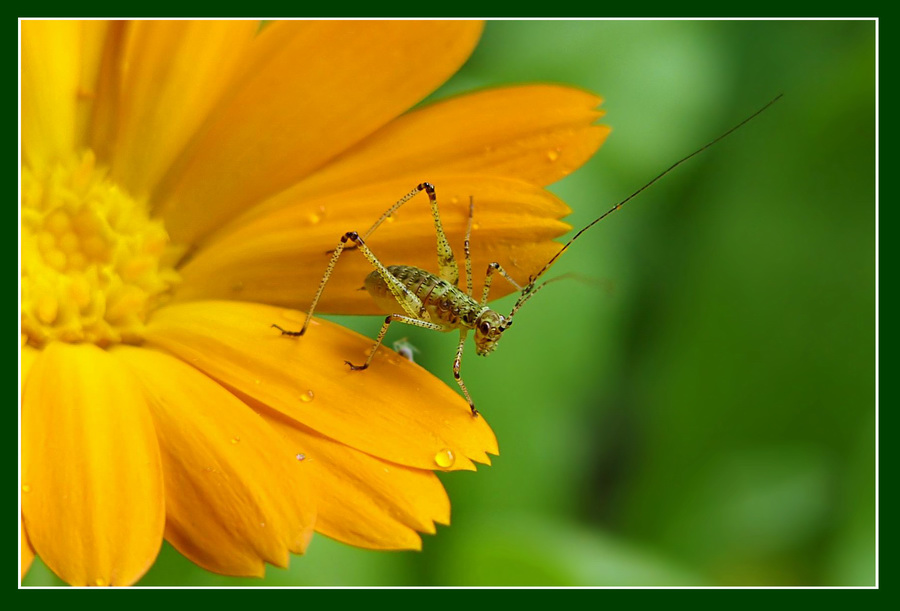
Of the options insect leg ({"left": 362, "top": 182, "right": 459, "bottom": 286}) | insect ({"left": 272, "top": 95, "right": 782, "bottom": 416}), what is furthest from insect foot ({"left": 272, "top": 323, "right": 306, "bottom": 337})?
insect leg ({"left": 362, "top": 182, "right": 459, "bottom": 286})

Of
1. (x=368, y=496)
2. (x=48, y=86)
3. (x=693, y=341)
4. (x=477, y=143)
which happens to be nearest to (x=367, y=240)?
(x=477, y=143)

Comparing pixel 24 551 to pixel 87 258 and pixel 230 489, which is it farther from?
pixel 87 258

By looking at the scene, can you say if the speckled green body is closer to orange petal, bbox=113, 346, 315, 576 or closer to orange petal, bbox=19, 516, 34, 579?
orange petal, bbox=113, 346, 315, 576

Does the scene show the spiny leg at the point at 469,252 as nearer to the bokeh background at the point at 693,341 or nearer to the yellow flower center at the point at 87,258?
the bokeh background at the point at 693,341

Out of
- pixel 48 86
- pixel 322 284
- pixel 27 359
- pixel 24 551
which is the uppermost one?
pixel 48 86

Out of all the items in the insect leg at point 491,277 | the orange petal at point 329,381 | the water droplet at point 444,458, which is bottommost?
the water droplet at point 444,458

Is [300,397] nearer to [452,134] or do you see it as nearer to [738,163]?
[452,134]

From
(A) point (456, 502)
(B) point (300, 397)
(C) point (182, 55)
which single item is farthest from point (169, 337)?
(A) point (456, 502)

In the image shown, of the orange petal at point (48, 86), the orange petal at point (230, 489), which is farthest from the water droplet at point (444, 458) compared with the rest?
the orange petal at point (48, 86)
